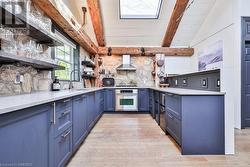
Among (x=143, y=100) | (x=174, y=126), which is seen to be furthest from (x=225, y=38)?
(x=174, y=126)

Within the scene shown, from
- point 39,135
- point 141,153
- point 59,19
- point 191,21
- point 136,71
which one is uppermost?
point 191,21

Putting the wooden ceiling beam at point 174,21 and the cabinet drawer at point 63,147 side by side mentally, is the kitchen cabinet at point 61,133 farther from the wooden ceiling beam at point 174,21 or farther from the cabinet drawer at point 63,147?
the wooden ceiling beam at point 174,21

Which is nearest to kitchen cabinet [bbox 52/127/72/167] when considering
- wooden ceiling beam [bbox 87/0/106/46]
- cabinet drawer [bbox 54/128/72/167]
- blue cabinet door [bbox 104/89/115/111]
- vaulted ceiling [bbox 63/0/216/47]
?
cabinet drawer [bbox 54/128/72/167]

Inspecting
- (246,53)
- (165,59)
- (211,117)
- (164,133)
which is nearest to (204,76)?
(211,117)

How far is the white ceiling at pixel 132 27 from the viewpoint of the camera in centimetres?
559

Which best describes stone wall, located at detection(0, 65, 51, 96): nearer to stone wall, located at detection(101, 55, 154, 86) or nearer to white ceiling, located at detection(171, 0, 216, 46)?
stone wall, located at detection(101, 55, 154, 86)

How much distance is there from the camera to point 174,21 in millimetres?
5930

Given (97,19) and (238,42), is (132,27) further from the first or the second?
(238,42)

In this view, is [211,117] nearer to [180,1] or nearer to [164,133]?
[164,133]

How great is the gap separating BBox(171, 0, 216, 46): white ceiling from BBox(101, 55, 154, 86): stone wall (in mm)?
1263

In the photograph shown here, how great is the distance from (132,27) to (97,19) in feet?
4.31

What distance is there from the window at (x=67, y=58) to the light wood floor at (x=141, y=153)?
1480 mm

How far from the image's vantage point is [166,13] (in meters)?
5.83

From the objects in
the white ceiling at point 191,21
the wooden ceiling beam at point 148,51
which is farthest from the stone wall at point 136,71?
the white ceiling at point 191,21
